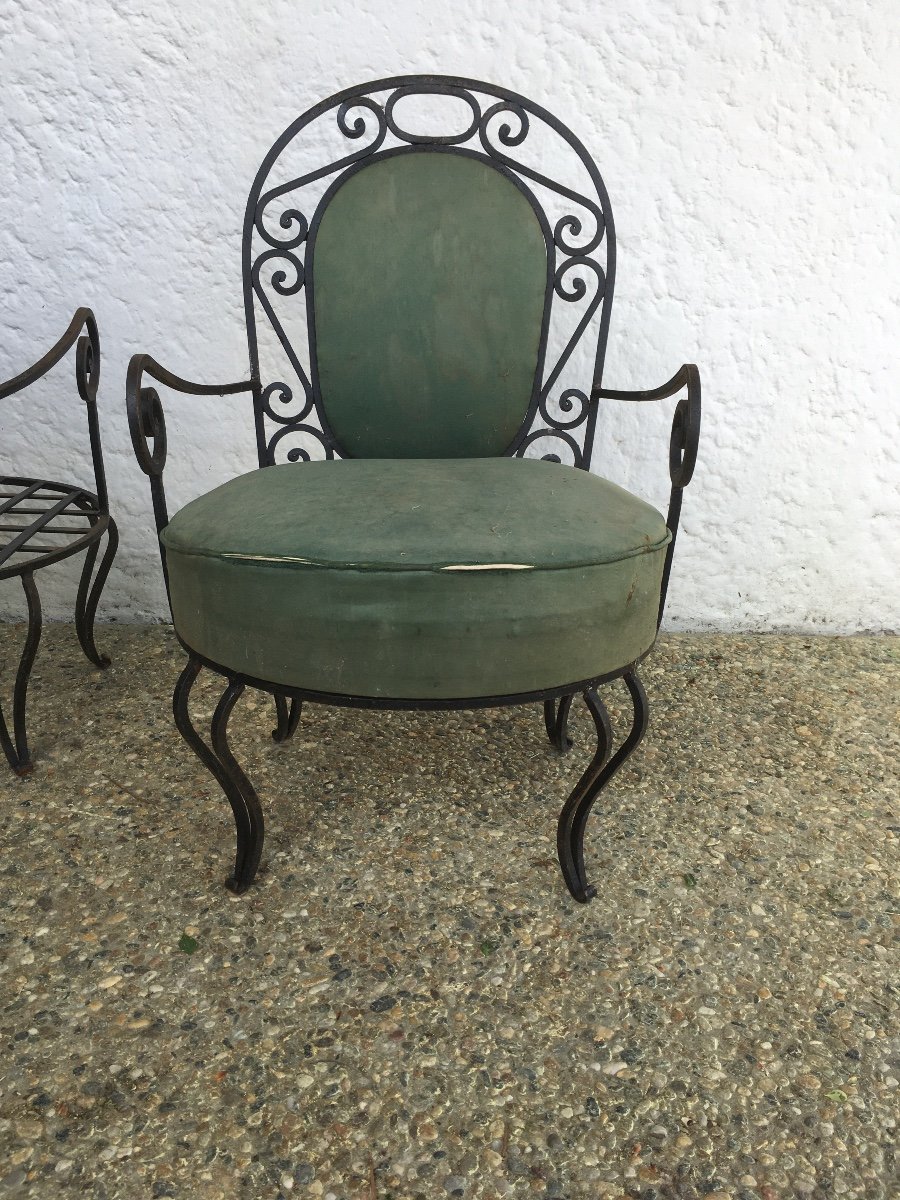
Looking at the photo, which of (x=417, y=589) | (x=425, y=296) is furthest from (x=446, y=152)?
(x=417, y=589)

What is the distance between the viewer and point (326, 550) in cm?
100

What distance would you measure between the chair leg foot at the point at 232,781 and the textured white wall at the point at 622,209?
99 centimetres

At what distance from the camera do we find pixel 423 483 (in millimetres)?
1189

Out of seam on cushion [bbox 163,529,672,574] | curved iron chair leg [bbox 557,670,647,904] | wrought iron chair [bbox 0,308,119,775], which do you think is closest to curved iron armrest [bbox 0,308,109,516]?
wrought iron chair [bbox 0,308,119,775]

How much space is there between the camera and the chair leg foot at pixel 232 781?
3.88 feet

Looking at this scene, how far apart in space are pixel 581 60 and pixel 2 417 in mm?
1533

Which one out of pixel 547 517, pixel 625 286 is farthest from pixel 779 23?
pixel 547 517

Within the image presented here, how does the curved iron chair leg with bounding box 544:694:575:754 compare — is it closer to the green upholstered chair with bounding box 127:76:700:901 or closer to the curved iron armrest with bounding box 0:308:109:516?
the green upholstered chair with bounding box 127:76:700:901

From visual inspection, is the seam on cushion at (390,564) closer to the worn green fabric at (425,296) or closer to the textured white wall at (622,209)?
the worn green fabric at (425,296)

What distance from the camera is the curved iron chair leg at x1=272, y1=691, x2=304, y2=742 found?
163cm

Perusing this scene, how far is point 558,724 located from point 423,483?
2.10 ft

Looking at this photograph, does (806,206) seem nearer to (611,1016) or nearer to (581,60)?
(581,60)

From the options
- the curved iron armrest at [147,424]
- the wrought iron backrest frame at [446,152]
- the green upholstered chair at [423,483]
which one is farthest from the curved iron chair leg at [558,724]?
the curved iron armrest at [147,424]

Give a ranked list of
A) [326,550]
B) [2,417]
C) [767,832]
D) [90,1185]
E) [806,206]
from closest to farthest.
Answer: [90,1185] → [326,550] → [767,832] → [806,206] → [2,417]
